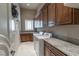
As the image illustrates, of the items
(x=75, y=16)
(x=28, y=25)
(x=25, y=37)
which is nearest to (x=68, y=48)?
(x=75, y=16)

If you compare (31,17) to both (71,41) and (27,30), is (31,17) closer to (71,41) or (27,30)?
(27,30)

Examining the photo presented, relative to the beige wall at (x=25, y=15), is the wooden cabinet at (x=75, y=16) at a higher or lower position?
lower

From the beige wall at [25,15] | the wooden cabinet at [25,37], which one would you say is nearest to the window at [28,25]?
the beige wall at [25,15]

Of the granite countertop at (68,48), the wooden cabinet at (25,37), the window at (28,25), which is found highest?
the window at (28,25)

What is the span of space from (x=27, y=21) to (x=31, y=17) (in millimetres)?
413

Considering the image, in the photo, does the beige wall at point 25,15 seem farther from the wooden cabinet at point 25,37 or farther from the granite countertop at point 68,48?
the granite countertop at point 68,48

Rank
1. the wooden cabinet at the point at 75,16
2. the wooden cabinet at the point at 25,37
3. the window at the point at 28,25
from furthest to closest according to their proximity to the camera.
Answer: the window at the point at 28,25 → the wooden cabinet at the point at 25,37 → the wooden cabinet at the point at 75,16

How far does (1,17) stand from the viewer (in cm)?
107

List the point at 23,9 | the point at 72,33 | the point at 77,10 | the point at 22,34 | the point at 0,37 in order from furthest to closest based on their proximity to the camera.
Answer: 1. the point at 23,9
2. the point at 22,34
3. the point at 72,33
4. the point at 77,10
5. the point at 0,37

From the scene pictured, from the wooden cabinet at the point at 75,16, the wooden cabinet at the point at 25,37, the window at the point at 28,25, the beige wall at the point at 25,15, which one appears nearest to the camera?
the wooden cabinet at the point at 75,16

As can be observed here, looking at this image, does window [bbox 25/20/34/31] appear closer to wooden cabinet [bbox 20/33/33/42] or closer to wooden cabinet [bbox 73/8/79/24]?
wooden cabinet [bbox 20/33/33/42]

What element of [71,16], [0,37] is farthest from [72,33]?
[0,37]

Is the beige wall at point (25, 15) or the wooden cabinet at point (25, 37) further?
the beige wall at point (25, 15)

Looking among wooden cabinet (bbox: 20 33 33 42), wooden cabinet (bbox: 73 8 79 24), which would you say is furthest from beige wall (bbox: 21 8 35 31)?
wooden cabinet (bbox: 73 8 79 24)
